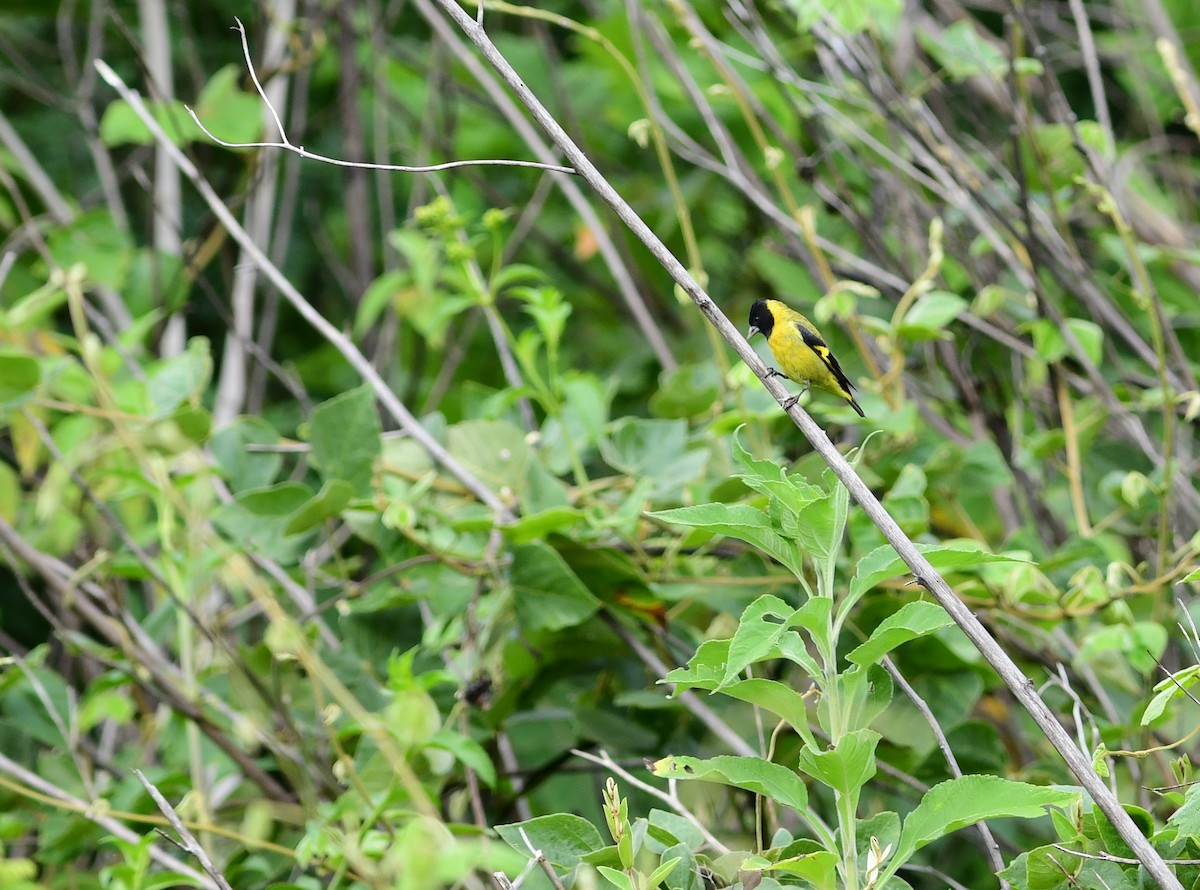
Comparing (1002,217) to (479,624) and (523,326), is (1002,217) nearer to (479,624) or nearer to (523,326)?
(479,624)

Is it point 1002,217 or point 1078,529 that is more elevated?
point 1002,217

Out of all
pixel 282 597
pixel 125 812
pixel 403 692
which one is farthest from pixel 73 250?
pixel 403 692

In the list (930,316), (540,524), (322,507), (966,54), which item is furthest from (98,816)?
(966,54)

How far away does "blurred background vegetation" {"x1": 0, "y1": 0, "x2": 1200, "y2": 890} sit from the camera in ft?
6.08

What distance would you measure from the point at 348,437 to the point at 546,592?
444 mm

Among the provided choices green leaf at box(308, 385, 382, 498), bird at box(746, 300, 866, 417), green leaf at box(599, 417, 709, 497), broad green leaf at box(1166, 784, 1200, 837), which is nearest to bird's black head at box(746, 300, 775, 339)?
bird at box(746, 300, 866, 417)

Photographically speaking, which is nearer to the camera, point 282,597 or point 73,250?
point 282,597

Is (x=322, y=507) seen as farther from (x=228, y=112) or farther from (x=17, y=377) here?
(x=228, y=112)

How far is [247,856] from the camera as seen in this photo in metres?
2.02

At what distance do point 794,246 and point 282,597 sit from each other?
50.5 inches

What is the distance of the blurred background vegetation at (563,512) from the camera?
6.08ft

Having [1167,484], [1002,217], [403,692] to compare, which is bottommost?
[403,692]

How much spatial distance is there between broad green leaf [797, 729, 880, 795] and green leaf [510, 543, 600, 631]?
2.27 ft

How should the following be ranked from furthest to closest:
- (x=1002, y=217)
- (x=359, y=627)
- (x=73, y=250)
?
(x=73, y=250) → (x=1002, y=217) → (x=359, y=627)
